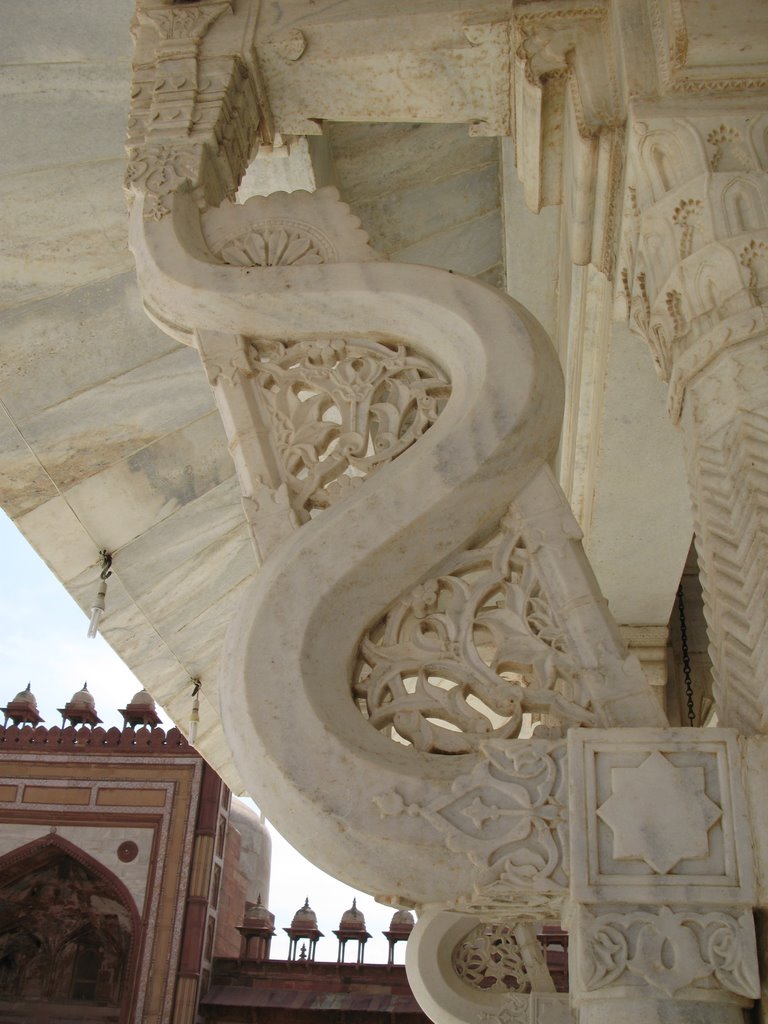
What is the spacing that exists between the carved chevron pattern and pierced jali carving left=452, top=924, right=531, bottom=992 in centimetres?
220

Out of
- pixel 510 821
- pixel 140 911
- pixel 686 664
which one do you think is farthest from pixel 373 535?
pixel 140 911

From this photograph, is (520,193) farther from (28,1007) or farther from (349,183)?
(28,1007)

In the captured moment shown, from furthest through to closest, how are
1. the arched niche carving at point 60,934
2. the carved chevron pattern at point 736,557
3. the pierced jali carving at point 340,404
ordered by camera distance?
the arched niche carving at point 60,934
the pierced jali carving at point 340,404
the carved chevron pattern at point 736,557

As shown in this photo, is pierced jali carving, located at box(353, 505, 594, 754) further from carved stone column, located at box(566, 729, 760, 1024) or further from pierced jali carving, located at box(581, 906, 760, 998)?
pierced jali carving, located at box(581, 906, 760, 998)

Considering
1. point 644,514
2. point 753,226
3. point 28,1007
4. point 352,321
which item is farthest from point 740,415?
point 28,1007

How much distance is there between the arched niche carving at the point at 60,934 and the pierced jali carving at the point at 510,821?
15192 mm

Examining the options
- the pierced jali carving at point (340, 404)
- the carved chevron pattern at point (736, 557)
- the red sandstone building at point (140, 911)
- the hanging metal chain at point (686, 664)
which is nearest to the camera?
the carved chevron pattern at point (736, 557)

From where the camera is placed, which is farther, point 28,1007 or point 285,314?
point 28,1007

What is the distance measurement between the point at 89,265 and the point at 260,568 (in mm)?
2465

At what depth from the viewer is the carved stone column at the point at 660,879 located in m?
1.36

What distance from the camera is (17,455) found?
4.26 m

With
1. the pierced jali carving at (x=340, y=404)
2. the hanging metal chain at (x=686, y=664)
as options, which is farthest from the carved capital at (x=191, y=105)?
the hanging metal chain at (x=686, y=664)

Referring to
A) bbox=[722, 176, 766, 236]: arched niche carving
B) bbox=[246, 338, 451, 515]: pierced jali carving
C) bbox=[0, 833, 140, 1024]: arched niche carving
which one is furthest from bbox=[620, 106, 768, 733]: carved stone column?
bbox=[0, 833, 140, 1024]: arched niche carving

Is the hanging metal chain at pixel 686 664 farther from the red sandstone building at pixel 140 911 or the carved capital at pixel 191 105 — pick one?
the red sandstone building at pixel 140 911
